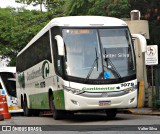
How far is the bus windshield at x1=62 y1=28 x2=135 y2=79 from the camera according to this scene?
15.2m

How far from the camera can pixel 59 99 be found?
52.2 ft

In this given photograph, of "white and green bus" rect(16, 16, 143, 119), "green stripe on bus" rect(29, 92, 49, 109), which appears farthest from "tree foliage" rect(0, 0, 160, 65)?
"white and green bus" rect(16, 16, 143, 119)

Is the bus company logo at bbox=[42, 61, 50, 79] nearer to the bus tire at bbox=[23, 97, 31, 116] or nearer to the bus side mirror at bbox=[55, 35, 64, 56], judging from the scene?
the bus side mirror at bbox=[55, 35, 64, 56]

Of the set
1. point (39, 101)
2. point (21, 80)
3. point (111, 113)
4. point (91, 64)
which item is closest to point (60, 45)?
point (91, 64)

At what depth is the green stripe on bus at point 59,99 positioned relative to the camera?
1547 cm

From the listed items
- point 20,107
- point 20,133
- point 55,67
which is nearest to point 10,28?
point 20,107

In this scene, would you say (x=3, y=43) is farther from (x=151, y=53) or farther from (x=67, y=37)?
(x=67, y=37)

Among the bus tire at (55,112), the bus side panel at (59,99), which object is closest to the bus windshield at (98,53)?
the bus side panel at (59,99)

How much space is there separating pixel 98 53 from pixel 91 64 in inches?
18.7

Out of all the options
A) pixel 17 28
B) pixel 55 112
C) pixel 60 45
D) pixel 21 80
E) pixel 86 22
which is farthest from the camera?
pixel 17 28

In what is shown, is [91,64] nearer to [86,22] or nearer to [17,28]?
[86,22]

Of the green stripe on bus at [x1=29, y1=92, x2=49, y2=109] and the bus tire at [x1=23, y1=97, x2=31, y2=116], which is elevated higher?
the green stripe on bus at [x1=29, y1=92, x2=49, y2=109]

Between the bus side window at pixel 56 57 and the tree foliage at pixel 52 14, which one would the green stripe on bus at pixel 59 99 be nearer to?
the bus side window at pixel 56 57

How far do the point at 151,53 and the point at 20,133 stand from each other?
950cm
